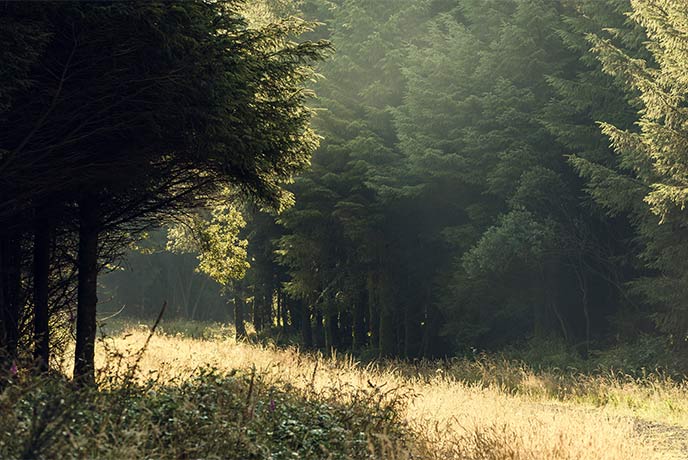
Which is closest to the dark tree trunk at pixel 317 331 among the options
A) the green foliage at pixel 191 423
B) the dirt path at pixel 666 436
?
the dirt path at pixel 666 436

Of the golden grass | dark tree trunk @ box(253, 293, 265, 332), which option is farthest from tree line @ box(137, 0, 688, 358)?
dark tree trunk @ box(253, 293, 265, 332)

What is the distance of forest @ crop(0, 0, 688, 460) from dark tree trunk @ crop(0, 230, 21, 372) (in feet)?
0.20

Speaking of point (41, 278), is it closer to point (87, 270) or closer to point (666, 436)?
point (87, 270)

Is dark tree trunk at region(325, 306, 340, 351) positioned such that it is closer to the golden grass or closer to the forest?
the forest

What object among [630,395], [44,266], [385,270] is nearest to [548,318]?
[385,270]

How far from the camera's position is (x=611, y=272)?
2748 cm

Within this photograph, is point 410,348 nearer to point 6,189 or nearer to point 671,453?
point 671,453

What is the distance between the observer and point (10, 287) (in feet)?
40.4

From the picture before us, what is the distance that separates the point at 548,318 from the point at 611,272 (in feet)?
11.1

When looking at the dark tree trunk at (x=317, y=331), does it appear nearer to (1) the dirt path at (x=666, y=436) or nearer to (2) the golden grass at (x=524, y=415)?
(2) the golden grass at (x=524, y=415)

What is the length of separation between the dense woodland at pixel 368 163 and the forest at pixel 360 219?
0.21ft

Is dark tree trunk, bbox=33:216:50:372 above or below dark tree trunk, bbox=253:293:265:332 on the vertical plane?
below

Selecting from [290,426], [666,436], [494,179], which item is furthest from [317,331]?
[290,426]

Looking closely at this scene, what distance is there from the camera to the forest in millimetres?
9336
